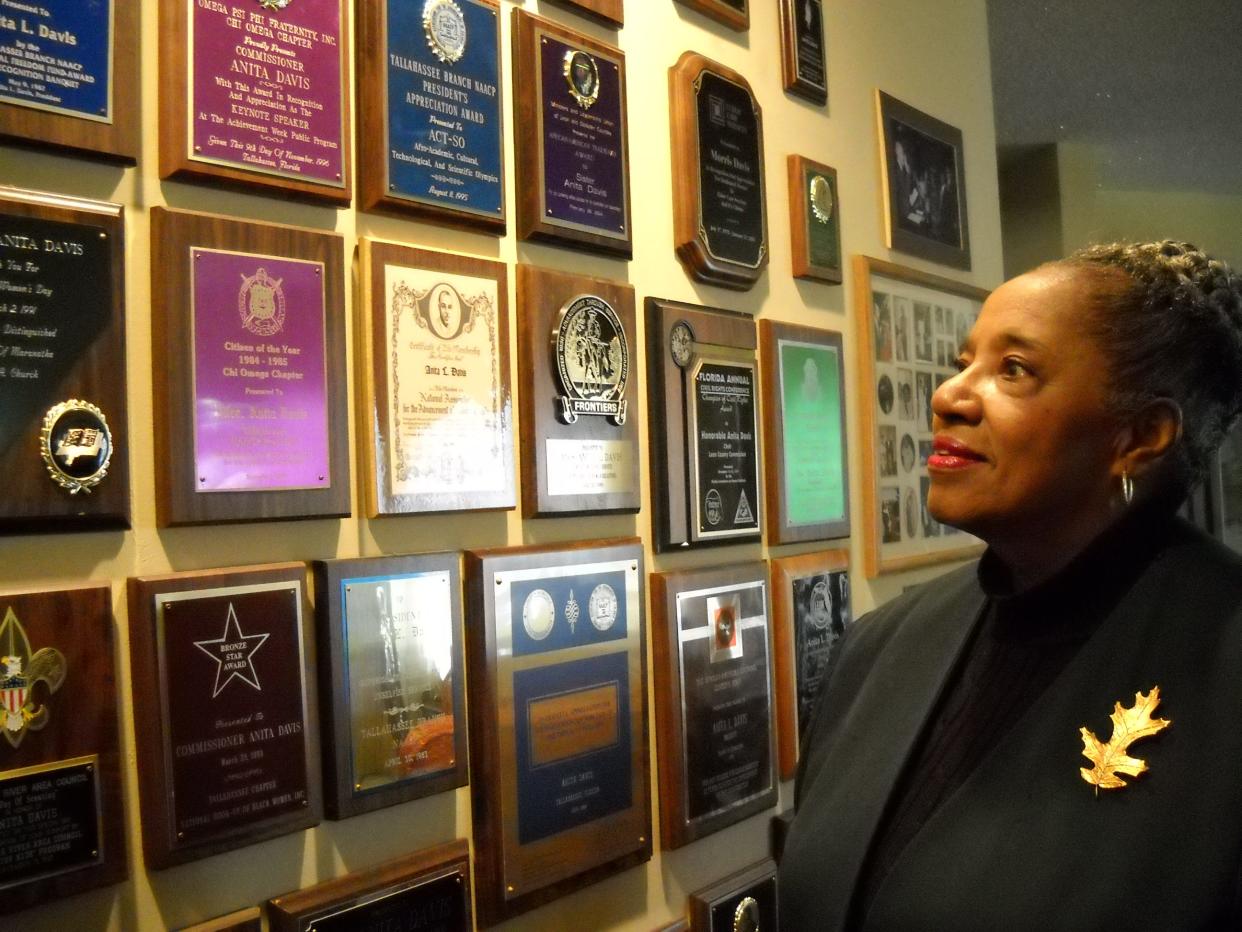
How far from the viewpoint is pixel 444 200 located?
149cm

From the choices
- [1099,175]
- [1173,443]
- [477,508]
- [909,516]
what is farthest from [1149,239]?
[1099,175]

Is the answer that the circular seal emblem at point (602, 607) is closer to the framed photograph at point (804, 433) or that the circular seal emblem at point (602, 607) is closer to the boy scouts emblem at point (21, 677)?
the framed photograph at point (804, 433)

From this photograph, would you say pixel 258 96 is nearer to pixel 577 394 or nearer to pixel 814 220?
pixel 577 394

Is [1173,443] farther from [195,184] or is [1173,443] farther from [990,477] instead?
[195,184]

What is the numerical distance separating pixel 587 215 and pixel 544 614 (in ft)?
2.10

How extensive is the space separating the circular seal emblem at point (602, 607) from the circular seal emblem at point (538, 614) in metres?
0.09

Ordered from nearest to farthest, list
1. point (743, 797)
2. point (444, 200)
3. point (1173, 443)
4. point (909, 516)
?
point (1173, 443)
point (444, 200)
point (743, 797)
point (909, 516)

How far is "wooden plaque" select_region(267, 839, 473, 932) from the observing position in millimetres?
1264

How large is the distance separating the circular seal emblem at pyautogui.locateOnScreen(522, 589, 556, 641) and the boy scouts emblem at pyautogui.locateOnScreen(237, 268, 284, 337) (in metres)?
0.54

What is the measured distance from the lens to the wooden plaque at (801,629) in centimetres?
209

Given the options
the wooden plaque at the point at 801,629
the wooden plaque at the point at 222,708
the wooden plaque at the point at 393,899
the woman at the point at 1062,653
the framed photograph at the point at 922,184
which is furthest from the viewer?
the framed photograph at the point at 922,184

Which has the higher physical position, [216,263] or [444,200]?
[444,200]

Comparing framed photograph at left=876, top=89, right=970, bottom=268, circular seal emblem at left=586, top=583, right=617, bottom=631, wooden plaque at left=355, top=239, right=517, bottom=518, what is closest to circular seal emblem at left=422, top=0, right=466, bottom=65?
wooden plaque at left=355, top=239, right=517, bottom=518

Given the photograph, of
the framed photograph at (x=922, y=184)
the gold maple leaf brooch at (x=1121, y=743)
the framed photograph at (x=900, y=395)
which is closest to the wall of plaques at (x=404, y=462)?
the framed photograph at (x=900, y=395)
